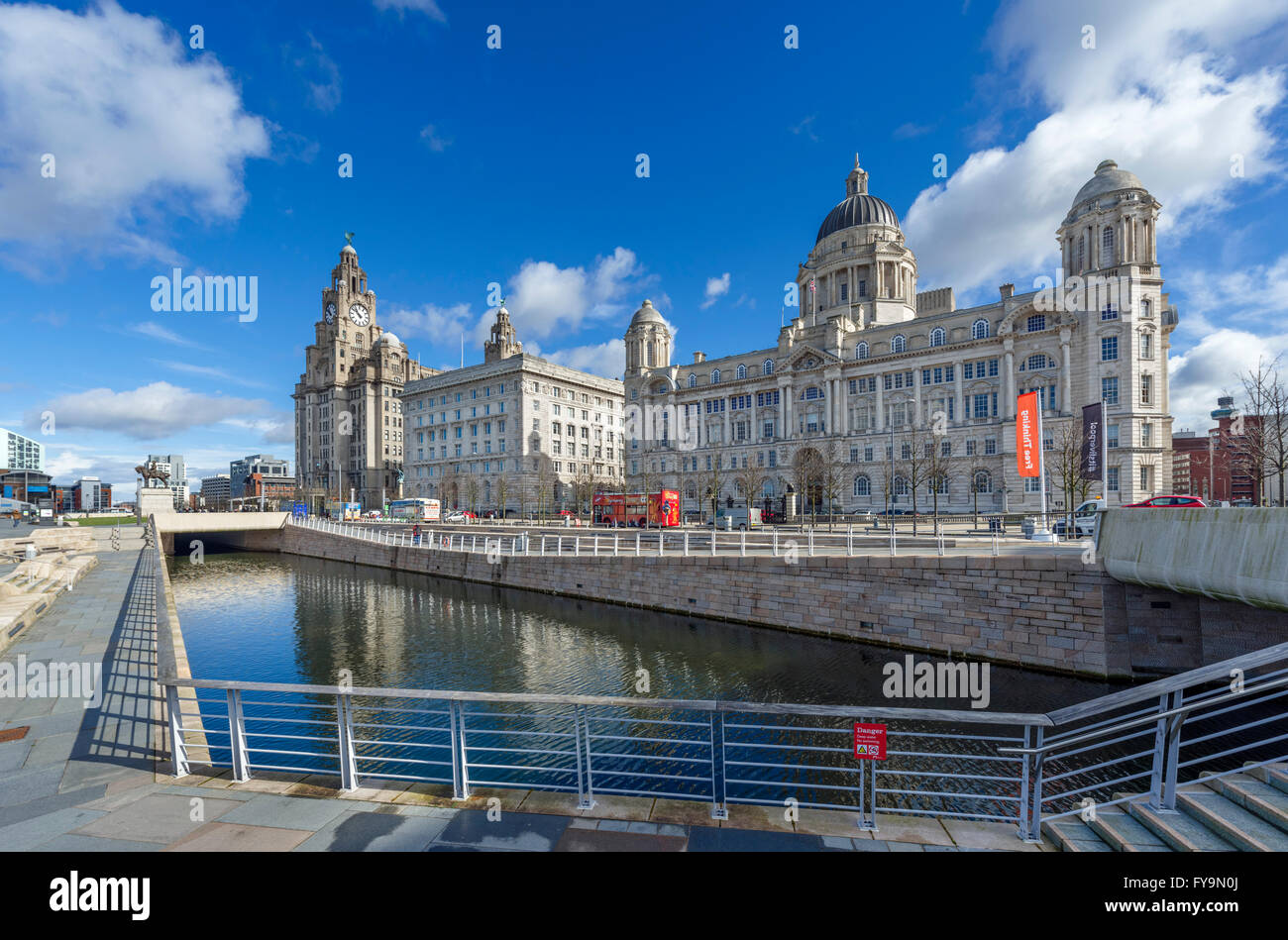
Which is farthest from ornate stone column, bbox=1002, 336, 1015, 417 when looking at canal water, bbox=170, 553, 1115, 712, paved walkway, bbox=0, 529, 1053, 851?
paved walkway, bbox=0, 529, 1053, 851

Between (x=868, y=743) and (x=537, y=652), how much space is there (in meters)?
15.5

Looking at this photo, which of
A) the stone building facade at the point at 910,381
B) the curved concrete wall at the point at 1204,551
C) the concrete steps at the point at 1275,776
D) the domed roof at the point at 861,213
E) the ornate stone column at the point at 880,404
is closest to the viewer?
the concrete steps at the point at 1275,776

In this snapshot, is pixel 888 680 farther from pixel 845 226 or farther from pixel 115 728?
pixel 845 226

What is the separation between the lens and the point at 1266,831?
5086 mm

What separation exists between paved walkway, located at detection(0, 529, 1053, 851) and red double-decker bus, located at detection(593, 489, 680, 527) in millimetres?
39124

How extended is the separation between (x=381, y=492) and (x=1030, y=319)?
118200mm

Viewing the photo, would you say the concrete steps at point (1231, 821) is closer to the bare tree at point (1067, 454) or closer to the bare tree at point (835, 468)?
the bare tree at point (1067, 454)

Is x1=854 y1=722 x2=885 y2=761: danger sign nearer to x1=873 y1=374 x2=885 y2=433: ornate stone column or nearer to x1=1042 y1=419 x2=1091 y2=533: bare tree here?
x1=1042 y1=419 x2=1091 y2=533: bare tree

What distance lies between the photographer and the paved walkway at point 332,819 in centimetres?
502

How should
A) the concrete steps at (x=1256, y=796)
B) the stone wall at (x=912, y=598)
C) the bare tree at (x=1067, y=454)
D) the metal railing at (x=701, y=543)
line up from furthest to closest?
1. the bare tree at (x=1067, y=454)
2. the metal railing at (x=701, y=543)
3. the stone wall at (x=912, y=598)
4. the concrete steps at (x=1256, y=796)

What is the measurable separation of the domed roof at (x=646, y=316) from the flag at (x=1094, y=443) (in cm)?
6417

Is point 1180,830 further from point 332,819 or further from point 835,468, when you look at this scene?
point 835,468

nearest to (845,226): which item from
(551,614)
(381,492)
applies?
(551,614)

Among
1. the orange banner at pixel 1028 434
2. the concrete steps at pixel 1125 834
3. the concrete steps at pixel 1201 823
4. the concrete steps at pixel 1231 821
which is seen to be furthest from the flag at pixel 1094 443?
the concrete steps at pixel 1125 834
